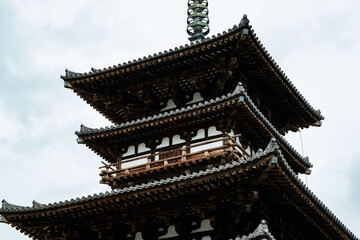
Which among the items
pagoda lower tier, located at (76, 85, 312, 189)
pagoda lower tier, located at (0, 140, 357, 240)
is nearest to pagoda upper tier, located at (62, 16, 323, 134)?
pagoda lower tier, located at (76, 85, 312, 189)

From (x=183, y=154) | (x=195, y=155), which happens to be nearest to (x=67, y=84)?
(x=183, y=154)

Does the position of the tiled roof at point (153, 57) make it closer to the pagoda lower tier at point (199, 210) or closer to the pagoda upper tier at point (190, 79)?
the pagoda upper tier at point (190, 79)

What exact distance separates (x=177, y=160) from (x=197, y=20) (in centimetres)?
986

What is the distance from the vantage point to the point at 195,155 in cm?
2253

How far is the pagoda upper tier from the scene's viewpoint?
2384 cm

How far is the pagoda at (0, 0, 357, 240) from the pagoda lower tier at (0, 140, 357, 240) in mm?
35

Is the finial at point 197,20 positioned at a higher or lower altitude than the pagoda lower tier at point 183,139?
higher

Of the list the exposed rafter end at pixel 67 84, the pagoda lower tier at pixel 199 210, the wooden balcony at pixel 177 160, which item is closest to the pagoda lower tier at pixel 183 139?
the wooden balcony at pixel 177 160

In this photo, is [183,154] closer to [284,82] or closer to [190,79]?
[190,79]

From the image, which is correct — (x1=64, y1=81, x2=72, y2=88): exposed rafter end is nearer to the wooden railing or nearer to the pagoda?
the pagoda

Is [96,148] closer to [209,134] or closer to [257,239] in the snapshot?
[209,134]

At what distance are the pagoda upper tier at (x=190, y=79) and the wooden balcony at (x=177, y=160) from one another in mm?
2737

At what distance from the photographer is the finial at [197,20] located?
97.6ft

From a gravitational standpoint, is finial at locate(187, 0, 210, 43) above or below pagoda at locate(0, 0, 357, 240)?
above
